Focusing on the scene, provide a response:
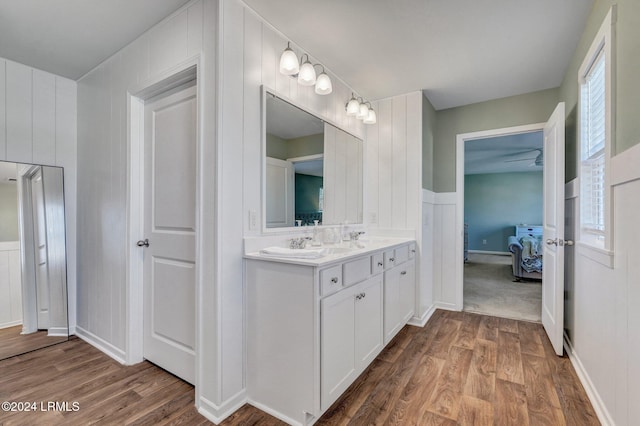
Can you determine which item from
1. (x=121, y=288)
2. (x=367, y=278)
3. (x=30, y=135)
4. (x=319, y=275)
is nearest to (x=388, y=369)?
(x=367, y=278)

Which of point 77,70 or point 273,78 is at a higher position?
point 77,70

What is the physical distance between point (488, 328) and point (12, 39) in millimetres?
4659

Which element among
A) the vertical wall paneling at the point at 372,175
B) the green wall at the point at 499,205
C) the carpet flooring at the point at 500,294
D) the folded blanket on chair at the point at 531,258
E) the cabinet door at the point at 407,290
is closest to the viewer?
the cabinet door at the point at 407,290

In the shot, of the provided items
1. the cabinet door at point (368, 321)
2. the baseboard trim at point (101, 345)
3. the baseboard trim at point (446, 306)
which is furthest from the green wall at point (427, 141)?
the baseboard trim at point (101, 345)

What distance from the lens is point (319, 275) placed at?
1.53 m

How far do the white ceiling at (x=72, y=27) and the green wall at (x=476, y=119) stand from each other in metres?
3.01

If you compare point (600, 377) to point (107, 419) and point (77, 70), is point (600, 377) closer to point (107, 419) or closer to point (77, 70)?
point (107, 419)

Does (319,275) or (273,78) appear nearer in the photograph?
(319,275)

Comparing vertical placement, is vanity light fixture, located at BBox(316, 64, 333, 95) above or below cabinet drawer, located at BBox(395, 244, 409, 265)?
above

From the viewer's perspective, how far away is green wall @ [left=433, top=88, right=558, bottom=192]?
3.14m

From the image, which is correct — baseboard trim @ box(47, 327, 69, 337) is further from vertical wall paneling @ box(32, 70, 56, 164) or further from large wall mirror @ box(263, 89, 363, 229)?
large wall mirror @ box(263, 89, 363, 229)

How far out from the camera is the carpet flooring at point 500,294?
135 inches

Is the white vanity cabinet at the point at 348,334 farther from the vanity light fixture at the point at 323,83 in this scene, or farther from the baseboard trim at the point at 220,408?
the vanity light fixture at the point at 323,83

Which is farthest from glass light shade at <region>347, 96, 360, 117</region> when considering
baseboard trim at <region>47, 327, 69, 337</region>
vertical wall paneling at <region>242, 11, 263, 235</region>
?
baseboard trim at <region>47, 327, 69, 337</region>
